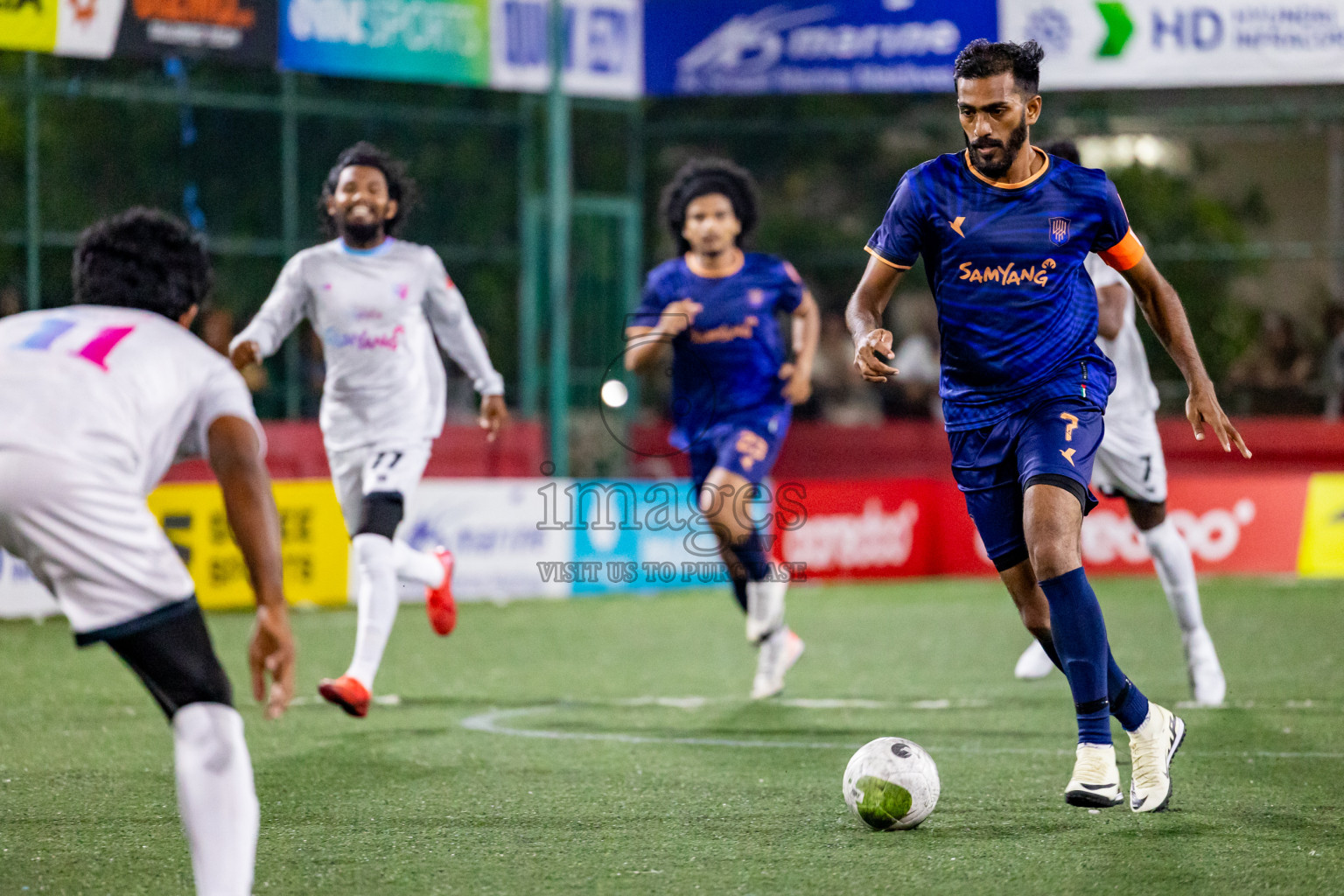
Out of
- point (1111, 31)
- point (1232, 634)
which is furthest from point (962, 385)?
Result: point (1111, 31)

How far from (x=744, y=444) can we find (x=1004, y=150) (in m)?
3.45

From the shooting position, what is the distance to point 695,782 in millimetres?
6070

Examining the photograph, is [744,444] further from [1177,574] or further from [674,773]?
[674,773]

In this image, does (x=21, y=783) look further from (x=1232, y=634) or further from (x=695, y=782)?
(x=1232, y=634)

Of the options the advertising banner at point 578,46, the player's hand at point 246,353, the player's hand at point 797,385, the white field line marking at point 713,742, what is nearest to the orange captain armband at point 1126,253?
the white field line marking at point 713,742

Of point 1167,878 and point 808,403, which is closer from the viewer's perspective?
point 1167,878

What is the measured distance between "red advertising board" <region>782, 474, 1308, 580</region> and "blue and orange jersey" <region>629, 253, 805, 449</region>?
6065 mm

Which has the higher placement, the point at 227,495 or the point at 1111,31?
the point at 1111,31

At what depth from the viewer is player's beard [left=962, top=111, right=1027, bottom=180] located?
5.37m

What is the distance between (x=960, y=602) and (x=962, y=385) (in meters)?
7.89

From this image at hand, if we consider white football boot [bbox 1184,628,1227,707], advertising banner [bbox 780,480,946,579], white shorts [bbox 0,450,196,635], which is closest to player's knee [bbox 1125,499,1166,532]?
white football boot [bbox 1184,628,1227,707]

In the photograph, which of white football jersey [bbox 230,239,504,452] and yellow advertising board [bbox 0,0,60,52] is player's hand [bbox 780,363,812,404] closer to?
white football jersey [bbox 230,239,504,452]

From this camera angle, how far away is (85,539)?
3.62m

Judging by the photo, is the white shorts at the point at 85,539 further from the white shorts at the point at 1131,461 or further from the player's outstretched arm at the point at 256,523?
the white shorts at the point at 1131,461
